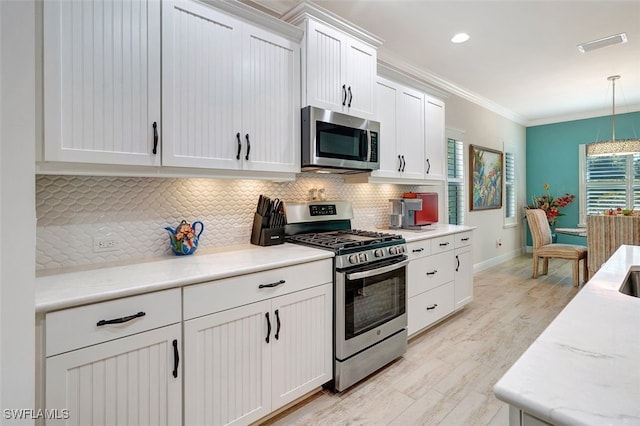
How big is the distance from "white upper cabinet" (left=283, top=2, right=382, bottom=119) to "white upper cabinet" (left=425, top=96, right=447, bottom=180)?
105 centimetres

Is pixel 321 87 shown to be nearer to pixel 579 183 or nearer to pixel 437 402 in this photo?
pixel 437 402

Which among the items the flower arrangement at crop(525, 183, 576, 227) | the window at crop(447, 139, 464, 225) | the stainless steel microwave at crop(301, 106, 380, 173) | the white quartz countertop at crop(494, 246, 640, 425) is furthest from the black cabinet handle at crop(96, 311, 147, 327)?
the flower arrangement at crop(525, 183, 576, 227)

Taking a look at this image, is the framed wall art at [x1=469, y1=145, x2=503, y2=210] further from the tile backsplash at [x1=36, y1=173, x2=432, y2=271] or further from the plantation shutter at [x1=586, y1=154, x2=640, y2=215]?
the tile backsplash at [x1=36, y1=173, x2=432, y2=271]

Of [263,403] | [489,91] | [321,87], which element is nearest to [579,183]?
[489,91]

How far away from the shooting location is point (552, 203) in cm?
607

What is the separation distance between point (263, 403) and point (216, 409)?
273 mm

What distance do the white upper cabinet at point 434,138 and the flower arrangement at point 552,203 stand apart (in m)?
3.75

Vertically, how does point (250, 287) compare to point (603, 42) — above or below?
below

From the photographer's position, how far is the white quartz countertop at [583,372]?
1.77ft

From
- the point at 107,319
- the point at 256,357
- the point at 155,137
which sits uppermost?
the point at 155,137

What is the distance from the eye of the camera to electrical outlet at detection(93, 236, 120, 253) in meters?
1.71

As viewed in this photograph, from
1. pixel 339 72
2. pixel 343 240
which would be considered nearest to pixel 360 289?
pixel 343 240

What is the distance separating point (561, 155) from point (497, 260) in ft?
8.90

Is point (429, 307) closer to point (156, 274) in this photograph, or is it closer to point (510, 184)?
point (156, 274)
